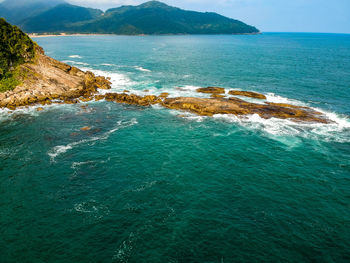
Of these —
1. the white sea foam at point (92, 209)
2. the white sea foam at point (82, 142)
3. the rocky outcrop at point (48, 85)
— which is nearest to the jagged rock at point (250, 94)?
the white sea foam at point (82, 142)

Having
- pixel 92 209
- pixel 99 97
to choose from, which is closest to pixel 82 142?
pixel 92 209

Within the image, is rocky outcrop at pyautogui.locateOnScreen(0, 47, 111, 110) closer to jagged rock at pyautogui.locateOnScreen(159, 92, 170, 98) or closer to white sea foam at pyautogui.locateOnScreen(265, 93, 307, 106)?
jagged rock at pyautogui.locateOnScreen(159, 92, 170, 98)

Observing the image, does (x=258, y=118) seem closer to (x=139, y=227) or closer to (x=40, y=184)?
(x=139, y=227)

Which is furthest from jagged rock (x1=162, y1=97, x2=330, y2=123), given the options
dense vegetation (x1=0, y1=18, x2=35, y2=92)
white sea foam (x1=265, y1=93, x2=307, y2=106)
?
dense vegetation (x1=0, y1=18, x2=35, y2=92)

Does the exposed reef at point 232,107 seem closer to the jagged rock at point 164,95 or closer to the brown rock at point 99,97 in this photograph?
the jagged rock at point 164,95

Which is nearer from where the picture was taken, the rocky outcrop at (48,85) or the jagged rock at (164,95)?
the rocky outcrop at (48,85)

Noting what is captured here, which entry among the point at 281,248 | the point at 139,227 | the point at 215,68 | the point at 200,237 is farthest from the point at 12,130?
the point at 215,68

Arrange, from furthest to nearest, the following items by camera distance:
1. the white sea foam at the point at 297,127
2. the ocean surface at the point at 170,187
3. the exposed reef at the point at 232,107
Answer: the exposed reef at the point at 232,107
the white sea foam at the point at 297,127
the ocean surface at the point at 170,187
